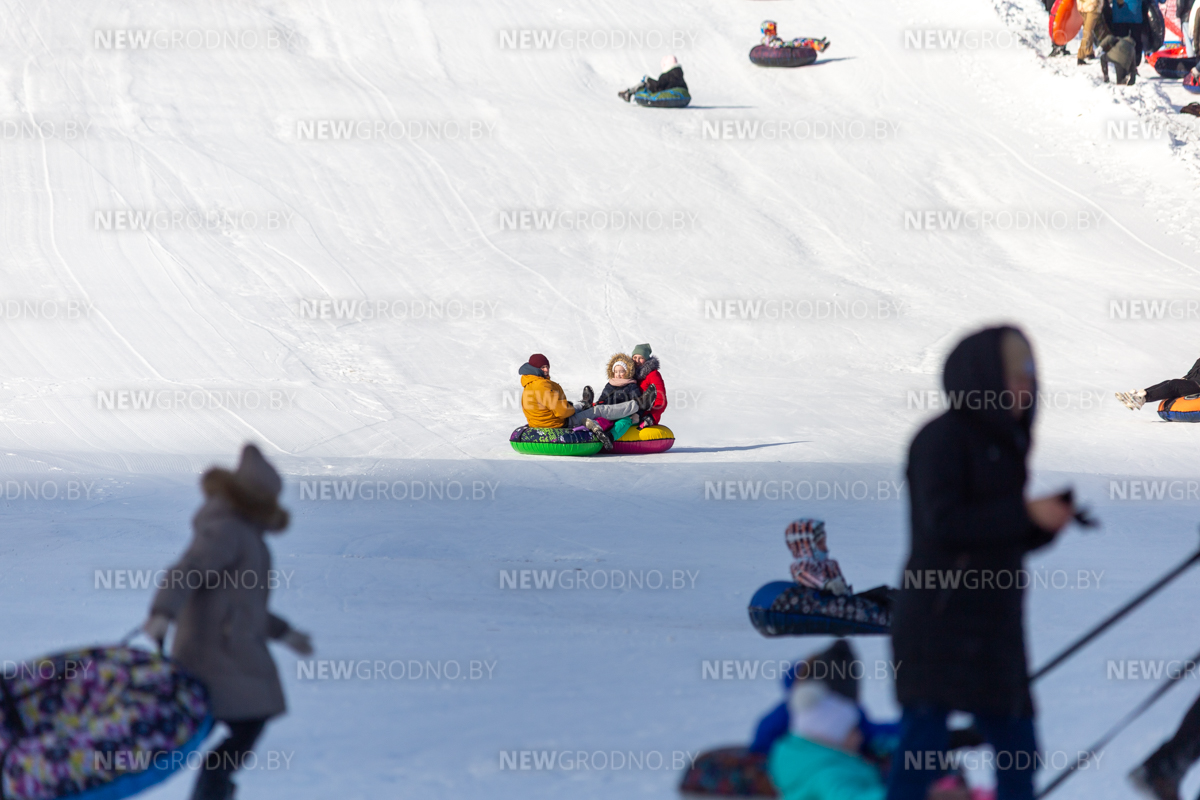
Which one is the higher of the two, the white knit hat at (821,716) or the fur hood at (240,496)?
the fur hood at (240,496)

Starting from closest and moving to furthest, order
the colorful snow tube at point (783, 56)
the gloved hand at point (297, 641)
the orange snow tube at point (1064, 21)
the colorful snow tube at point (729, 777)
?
the colorful snow tube at point (729, 777) < the gloved hand at point (297, 641) < the orange snow tube at point (1064, 21) < the colorful snow tube at point (783, 56)

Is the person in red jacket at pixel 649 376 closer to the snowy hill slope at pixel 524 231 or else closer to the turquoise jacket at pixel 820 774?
the snowy hill slope at pixel 524 231

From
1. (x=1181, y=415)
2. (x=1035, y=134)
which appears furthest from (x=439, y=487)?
(x=1035, y=134)

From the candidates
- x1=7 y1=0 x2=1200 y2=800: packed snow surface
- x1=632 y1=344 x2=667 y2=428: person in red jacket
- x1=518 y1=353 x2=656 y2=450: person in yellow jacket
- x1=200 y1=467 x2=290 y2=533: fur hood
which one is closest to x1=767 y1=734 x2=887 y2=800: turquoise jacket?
x1=7 y1=0 x2=1200 y2=800: packed snow surface

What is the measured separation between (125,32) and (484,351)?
13.9 metres

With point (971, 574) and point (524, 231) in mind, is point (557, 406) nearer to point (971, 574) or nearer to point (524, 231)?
point (971, 574)

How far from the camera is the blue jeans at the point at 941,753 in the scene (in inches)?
106

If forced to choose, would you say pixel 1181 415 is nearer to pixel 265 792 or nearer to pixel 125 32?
pixel 265 792

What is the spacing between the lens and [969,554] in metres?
2.70

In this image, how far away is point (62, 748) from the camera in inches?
123

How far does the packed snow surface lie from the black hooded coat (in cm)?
130

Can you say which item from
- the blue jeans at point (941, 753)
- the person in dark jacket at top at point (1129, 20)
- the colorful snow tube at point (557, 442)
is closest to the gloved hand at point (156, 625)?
the blue jeans at point (941, 753)

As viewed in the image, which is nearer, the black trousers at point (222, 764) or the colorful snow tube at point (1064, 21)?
Answer: the black trousers at point (222, 764)

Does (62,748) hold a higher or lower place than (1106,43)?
lower
